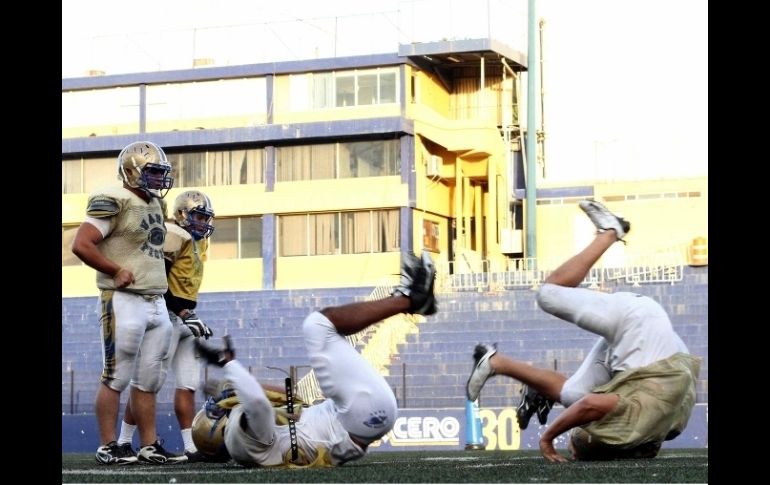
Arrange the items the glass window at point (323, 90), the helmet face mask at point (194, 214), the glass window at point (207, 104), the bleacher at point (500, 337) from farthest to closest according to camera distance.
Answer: the glass window at point (207, 104)
the glass window at point (323, 90)
the bleacher at point (500, 337)
the helmet face mask at point (194, 214)

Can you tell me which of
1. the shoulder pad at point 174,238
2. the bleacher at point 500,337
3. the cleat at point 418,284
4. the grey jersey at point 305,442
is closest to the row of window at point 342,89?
the bleacher at point 500,337

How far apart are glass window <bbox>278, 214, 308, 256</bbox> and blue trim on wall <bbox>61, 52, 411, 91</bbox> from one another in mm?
3325

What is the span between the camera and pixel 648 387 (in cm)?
614

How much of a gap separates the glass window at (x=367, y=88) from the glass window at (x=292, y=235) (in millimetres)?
2911

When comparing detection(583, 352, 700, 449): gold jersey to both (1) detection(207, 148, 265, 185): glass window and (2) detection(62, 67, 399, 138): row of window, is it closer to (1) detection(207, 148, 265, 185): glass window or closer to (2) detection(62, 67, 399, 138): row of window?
(2) detection(62, 67, 399, 138): row of window

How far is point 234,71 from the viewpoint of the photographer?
103 feet

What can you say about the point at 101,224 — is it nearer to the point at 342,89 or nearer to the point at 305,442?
the point at 305,442

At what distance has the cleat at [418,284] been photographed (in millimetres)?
5367

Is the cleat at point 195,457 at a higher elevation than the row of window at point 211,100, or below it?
below

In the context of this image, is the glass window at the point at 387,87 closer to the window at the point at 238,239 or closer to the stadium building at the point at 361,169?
the stadium building at the point at 361,169
